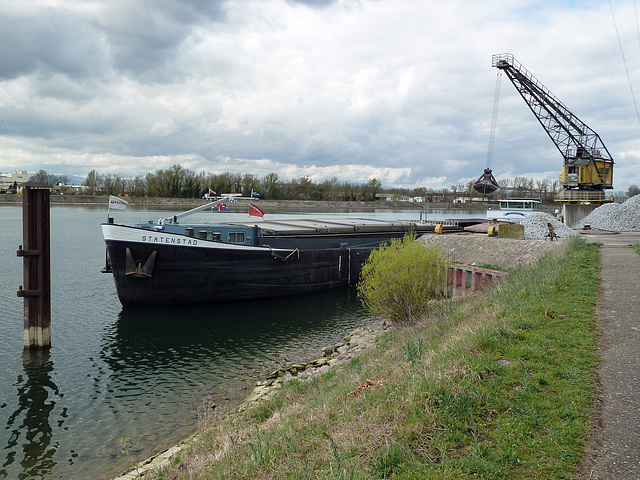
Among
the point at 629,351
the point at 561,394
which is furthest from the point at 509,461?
the point at 629,351

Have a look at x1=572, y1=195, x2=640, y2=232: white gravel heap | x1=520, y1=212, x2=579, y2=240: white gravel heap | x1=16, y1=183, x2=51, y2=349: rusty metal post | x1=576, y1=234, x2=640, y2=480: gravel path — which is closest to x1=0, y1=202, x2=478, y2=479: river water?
x1=16, y1=183, x2=51, y2=349: rusty metal post

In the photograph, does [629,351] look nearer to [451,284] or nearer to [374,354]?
[374,354]

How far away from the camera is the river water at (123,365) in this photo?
912cm

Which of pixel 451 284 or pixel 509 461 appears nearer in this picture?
pixel 509 461

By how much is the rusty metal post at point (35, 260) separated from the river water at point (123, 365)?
79 cm

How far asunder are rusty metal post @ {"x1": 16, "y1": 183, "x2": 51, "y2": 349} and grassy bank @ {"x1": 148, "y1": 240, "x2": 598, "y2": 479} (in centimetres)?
782

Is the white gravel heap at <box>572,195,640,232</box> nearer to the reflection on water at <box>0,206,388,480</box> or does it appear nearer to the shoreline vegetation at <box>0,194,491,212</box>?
the reflection on water at <box>0,206,388,480</box>

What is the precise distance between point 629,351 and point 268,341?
37.7 feet

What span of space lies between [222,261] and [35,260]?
8546 mm

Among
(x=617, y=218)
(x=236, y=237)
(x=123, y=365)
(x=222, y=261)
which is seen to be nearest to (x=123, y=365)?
(x=123, y=365)

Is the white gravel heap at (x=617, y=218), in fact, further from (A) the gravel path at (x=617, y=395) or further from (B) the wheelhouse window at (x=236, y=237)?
(A) the gravel path at (x=617, y=395)

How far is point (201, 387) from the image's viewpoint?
39.6 feet

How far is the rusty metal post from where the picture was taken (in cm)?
1323

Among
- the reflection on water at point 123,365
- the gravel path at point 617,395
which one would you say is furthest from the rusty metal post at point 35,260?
the gravel path at point 617,395
